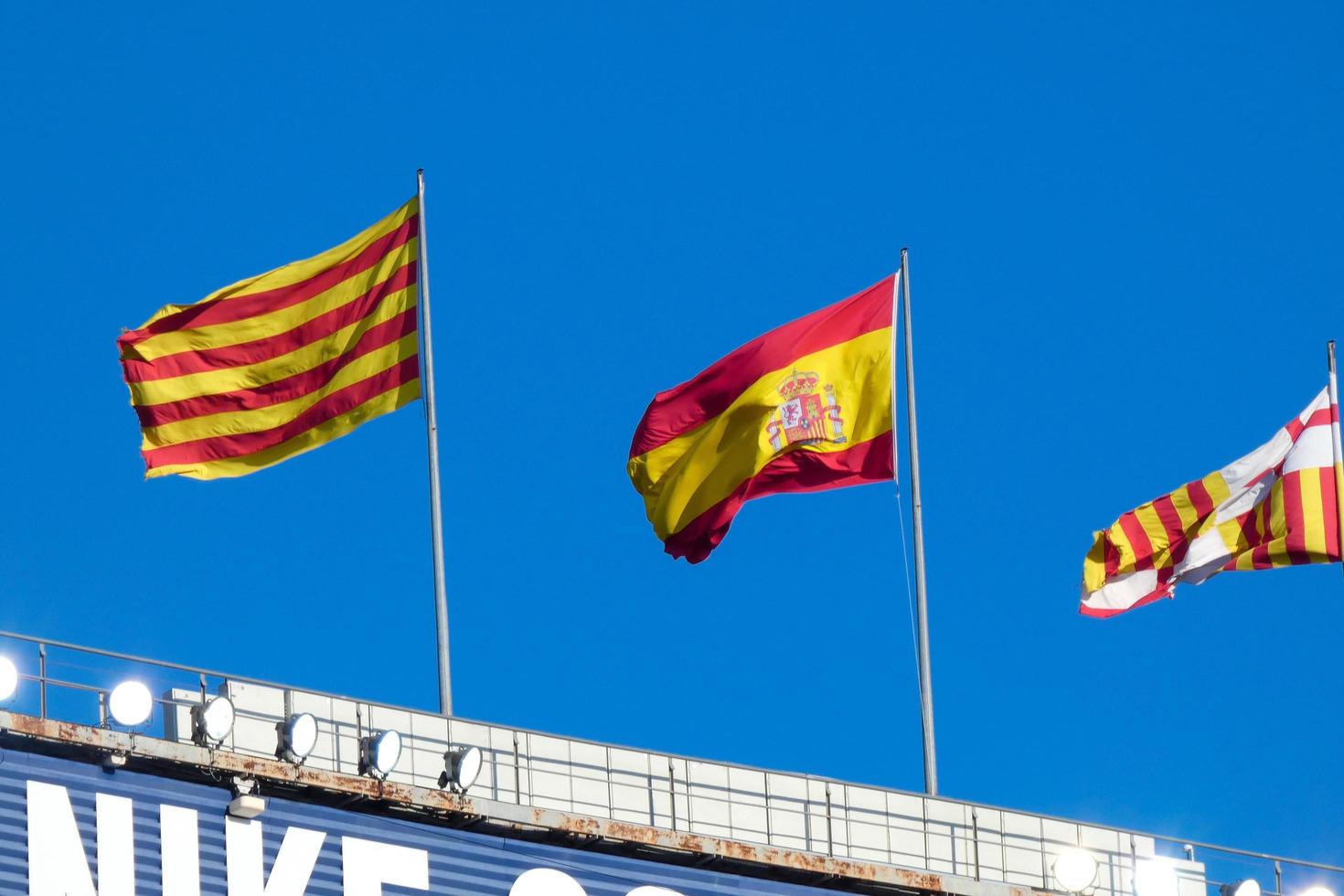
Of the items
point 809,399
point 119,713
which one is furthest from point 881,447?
point 119,713

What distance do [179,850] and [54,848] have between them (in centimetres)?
170

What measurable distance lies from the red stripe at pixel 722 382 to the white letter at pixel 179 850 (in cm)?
923

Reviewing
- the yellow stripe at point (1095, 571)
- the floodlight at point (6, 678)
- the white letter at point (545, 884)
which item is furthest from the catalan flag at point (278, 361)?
the yellow stripe at point (1095, 571)

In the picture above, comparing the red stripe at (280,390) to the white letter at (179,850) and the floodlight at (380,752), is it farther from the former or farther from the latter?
the white letter at (179,850)

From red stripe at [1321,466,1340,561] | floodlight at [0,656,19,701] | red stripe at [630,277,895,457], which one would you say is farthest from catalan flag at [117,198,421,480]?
red stripe at [1321,466,1340,561]

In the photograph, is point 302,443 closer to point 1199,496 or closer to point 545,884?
point 545,884

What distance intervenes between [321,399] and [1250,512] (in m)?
13.8

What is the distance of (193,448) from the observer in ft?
124

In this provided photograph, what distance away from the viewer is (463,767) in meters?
35.9

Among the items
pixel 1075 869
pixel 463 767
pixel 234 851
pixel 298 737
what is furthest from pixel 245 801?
pixel 1075 869

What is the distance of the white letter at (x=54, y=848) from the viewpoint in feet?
108

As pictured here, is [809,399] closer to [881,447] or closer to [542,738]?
[881,447]

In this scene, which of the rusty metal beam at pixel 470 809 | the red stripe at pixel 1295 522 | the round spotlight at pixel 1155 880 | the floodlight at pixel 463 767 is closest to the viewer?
the rusty metal beam at pixel 470 809

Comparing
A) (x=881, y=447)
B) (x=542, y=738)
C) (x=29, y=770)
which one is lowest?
(x=29, y=770)
